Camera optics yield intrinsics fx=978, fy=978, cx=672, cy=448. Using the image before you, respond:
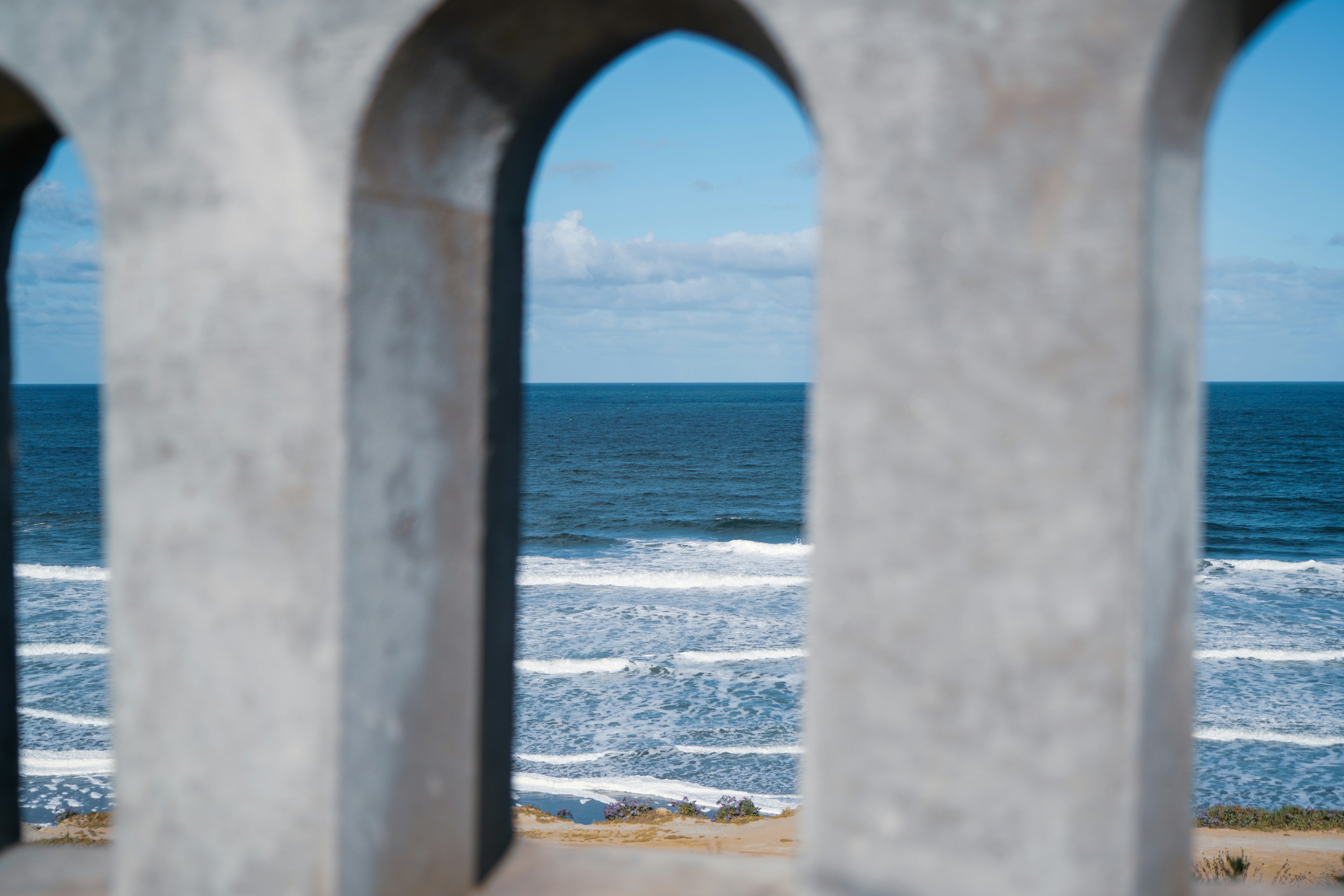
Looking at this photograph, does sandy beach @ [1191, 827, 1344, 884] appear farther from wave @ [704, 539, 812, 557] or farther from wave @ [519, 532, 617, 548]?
wave @ [519, 532, 617, 548]

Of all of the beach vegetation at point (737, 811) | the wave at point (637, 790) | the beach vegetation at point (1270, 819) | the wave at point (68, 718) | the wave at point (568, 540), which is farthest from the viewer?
the wave at point (568, 540)

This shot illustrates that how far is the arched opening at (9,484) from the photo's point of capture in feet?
12.2

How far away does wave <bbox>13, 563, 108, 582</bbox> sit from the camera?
22.5 m

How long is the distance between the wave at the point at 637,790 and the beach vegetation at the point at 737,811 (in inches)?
5.3

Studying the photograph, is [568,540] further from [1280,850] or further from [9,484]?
[9,484]

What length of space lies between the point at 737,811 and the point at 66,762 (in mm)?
8014

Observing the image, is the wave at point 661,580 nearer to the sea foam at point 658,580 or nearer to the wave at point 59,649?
the sea foam at point 658,580

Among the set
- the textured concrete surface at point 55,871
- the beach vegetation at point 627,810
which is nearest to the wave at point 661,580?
the beach vegetation at point 627,810

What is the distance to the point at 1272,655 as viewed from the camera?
1574cm

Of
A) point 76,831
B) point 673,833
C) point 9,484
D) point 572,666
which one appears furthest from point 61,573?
point 9,484

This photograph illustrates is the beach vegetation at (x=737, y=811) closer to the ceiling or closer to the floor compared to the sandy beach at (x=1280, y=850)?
closer to the floor

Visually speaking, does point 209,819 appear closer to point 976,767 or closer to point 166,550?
point 166,550

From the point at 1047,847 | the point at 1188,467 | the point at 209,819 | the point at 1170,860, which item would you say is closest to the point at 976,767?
the point at 1047,847

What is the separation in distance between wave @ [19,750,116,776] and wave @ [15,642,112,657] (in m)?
4.12
